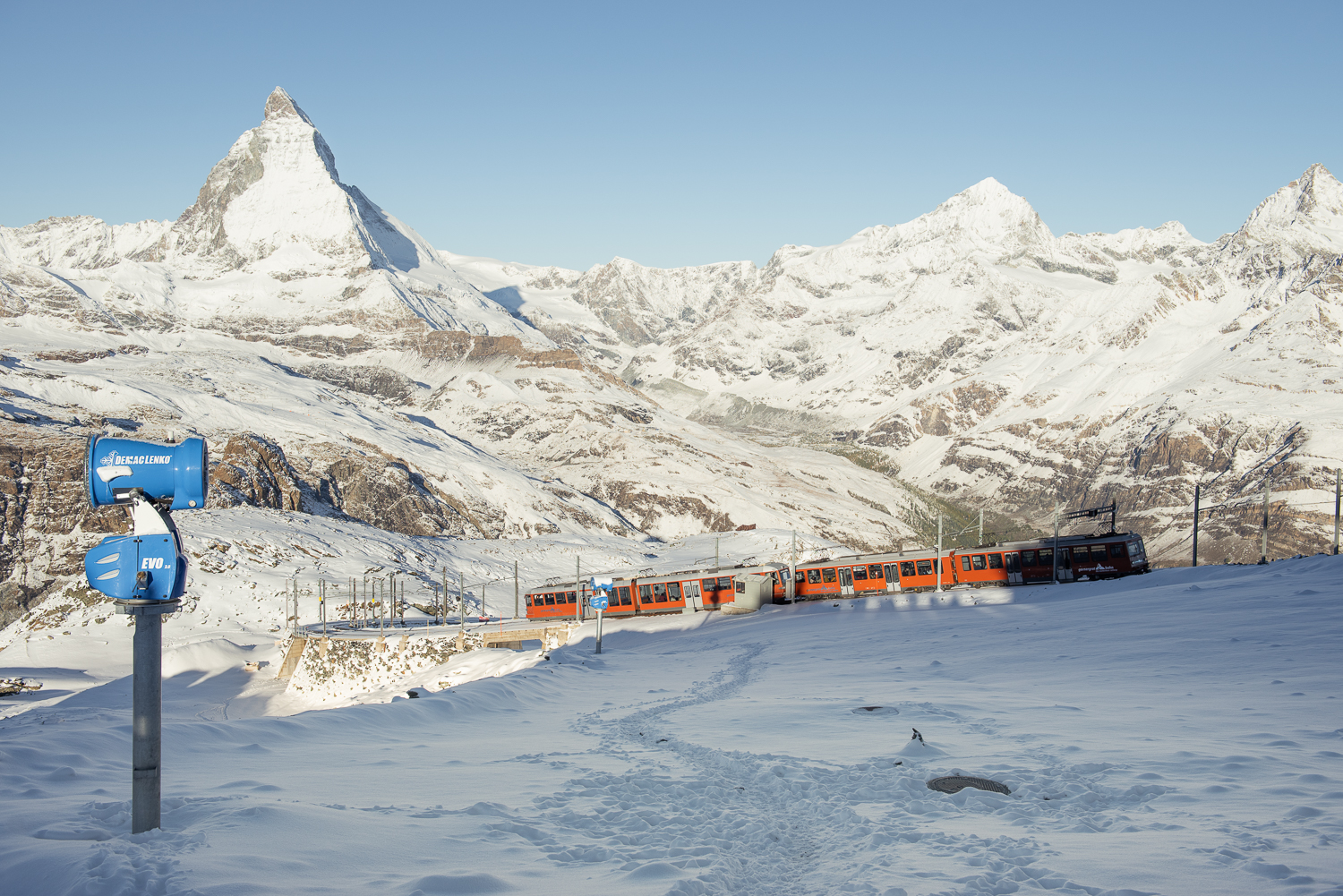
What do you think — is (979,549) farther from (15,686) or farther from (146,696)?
(15,686)

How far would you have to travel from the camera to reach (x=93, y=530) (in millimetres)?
100438

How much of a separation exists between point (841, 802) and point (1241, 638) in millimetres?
20332

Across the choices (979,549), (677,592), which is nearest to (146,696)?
(677,592)

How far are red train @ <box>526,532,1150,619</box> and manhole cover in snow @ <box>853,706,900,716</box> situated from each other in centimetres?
3934

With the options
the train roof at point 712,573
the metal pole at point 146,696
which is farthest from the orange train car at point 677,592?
the metal pole at point 146,696

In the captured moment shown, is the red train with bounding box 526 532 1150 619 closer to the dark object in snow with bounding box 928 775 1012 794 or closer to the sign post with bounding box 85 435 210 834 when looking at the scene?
the dark object in snow with bounding box 928 775 1012 794

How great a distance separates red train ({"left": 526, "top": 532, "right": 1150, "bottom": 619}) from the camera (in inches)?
2127

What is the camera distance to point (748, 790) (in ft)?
40.3

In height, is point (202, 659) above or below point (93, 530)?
below

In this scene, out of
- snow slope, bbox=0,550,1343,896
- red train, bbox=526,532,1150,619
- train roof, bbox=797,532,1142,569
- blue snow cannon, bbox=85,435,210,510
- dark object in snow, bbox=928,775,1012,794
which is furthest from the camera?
train roof, bbox=797,532,1142,569

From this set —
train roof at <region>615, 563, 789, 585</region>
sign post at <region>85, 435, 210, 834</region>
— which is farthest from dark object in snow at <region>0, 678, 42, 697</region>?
sign post at <region>85, 435, 210, 834</region>

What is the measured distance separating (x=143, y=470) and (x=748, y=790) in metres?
8.52

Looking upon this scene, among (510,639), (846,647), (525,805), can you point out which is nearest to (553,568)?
(510,639)

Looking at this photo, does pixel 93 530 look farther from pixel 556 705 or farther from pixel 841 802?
pixel 841 802
